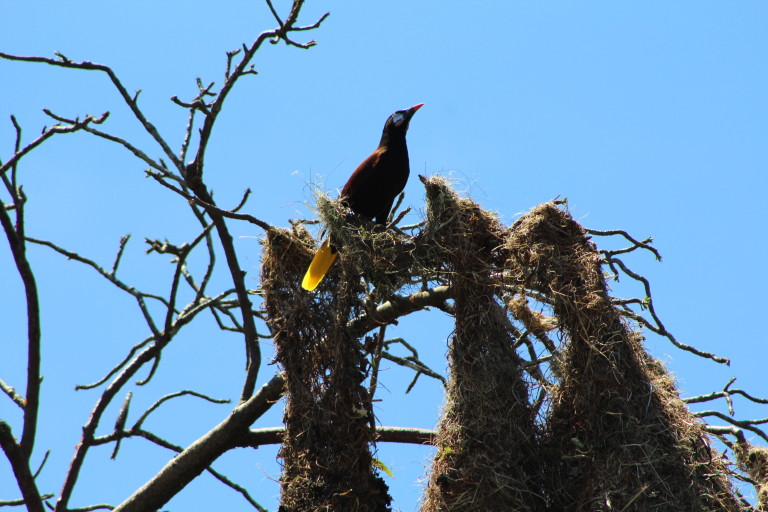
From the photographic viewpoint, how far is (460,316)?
4148 mm

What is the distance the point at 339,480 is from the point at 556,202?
1.63 meters

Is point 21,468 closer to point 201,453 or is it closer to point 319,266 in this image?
point 201,453

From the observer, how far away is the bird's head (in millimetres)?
5676

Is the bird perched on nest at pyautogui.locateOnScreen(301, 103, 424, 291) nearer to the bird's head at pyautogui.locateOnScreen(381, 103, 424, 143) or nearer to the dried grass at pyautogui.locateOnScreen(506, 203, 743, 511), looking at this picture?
the bird's head at pyautogui.locateOnScreen(381, 103, 424, 143)

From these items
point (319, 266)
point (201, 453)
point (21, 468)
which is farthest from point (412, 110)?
point (21, 468)

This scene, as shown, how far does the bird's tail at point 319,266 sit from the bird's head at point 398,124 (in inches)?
57.0

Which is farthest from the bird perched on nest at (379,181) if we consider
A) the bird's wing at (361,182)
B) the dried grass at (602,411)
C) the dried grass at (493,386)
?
the dried grass at (602,411)

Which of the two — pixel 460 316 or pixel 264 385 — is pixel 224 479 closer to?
pixel 264 385

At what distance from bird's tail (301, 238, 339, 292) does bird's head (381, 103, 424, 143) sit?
4.75 ft

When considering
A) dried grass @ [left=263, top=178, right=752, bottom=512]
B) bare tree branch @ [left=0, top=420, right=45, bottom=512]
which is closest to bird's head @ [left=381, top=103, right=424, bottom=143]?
dried grass @ [left=263, top=178, right=752, bottom=512]

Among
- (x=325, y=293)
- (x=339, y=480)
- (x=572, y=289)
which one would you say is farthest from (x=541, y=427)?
(x=325, y=293)

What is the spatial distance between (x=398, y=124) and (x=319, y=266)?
168 centimetres

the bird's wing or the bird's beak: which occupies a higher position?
the bird's beak

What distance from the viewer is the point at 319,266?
171 inches
